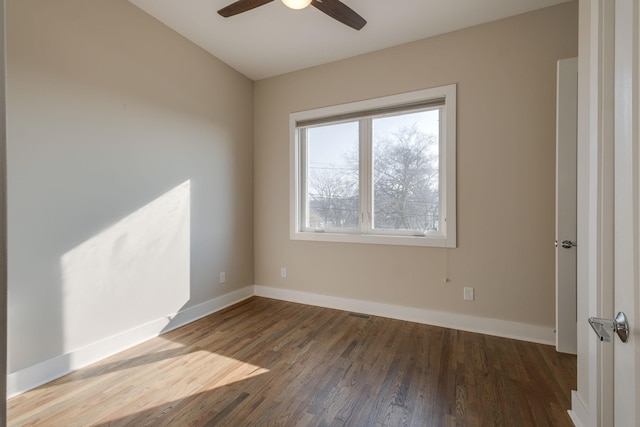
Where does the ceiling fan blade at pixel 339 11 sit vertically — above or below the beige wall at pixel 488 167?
above

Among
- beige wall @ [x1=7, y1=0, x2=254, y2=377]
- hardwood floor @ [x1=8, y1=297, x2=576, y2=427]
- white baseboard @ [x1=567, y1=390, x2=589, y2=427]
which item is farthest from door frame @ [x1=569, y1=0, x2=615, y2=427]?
beige wall @ [x1=7, y1=0, x2=254, y2=377]

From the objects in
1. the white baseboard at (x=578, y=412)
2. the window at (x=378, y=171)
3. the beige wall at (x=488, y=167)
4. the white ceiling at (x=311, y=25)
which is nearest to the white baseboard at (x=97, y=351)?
the window at (x=378, y=171)

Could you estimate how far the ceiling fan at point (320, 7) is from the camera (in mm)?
1826

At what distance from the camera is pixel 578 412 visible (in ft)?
4.76

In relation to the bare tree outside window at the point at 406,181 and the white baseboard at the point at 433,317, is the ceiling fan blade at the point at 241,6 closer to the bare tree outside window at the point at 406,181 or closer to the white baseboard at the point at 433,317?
the bare tree outside window at the point at 406,181

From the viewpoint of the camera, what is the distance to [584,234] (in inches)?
54.9

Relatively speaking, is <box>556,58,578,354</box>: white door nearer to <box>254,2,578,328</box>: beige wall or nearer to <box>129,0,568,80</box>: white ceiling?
<box>254,2,578,328</box>: beige wall

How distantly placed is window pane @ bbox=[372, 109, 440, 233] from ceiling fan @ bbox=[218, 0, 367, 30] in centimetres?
112

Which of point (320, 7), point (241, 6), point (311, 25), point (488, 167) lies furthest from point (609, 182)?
point (311, 25)

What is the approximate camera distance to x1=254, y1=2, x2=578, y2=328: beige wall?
2.33 m

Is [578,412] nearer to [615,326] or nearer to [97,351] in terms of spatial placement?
[615,326]

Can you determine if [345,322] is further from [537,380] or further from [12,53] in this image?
[12,53]

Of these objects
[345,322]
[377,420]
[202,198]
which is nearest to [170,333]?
[202,198]

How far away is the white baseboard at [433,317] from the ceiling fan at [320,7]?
2.64 m
